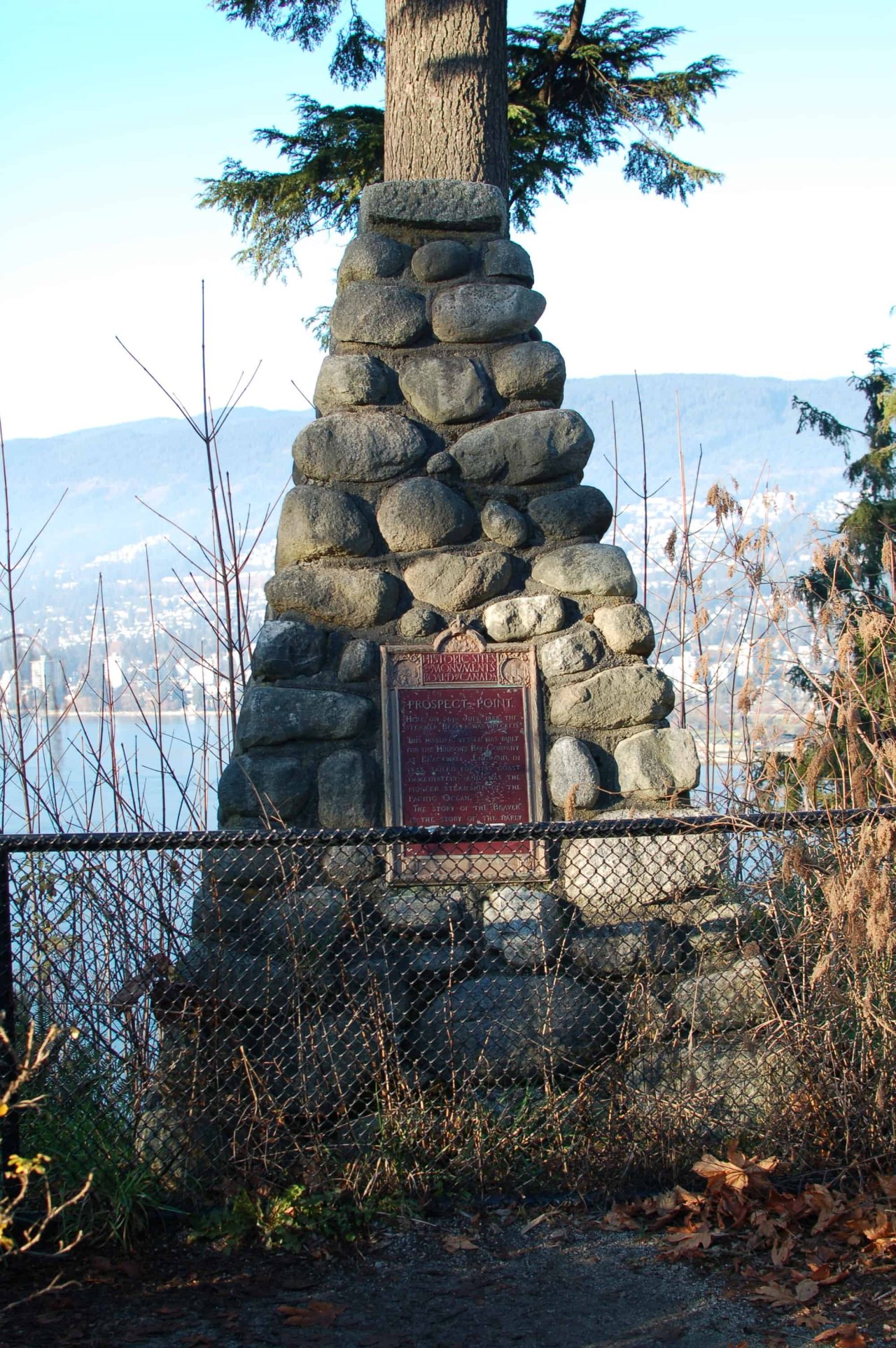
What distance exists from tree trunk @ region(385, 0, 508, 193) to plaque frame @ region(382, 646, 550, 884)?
248cm

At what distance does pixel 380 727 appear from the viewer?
14.8 ft

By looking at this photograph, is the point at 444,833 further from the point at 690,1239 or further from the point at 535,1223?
the point at 690,1239

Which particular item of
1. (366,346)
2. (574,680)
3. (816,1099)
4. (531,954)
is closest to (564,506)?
(574,680)

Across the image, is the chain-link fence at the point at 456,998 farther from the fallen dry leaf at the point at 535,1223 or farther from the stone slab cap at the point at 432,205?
the stone slab cap at the point at 432,205

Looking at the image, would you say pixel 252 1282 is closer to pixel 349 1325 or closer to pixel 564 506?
pixel 349 1325

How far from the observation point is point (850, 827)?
362 cm

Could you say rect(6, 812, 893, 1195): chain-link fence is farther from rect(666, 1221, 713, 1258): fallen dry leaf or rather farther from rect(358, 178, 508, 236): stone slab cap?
rect(358, 178, 508, 236): stone slab cap

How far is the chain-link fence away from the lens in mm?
3402

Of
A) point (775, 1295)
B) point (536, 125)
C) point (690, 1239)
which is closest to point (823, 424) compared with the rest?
point (536, 125)

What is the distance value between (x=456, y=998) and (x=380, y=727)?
104cm

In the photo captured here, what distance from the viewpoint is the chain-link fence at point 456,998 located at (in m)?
3.40

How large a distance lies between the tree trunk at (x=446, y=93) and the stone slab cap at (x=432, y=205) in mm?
613

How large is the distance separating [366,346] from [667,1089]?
10.0 ft

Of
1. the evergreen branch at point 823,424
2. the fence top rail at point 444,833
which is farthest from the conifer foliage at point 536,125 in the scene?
the fence top rail at point 444,833
